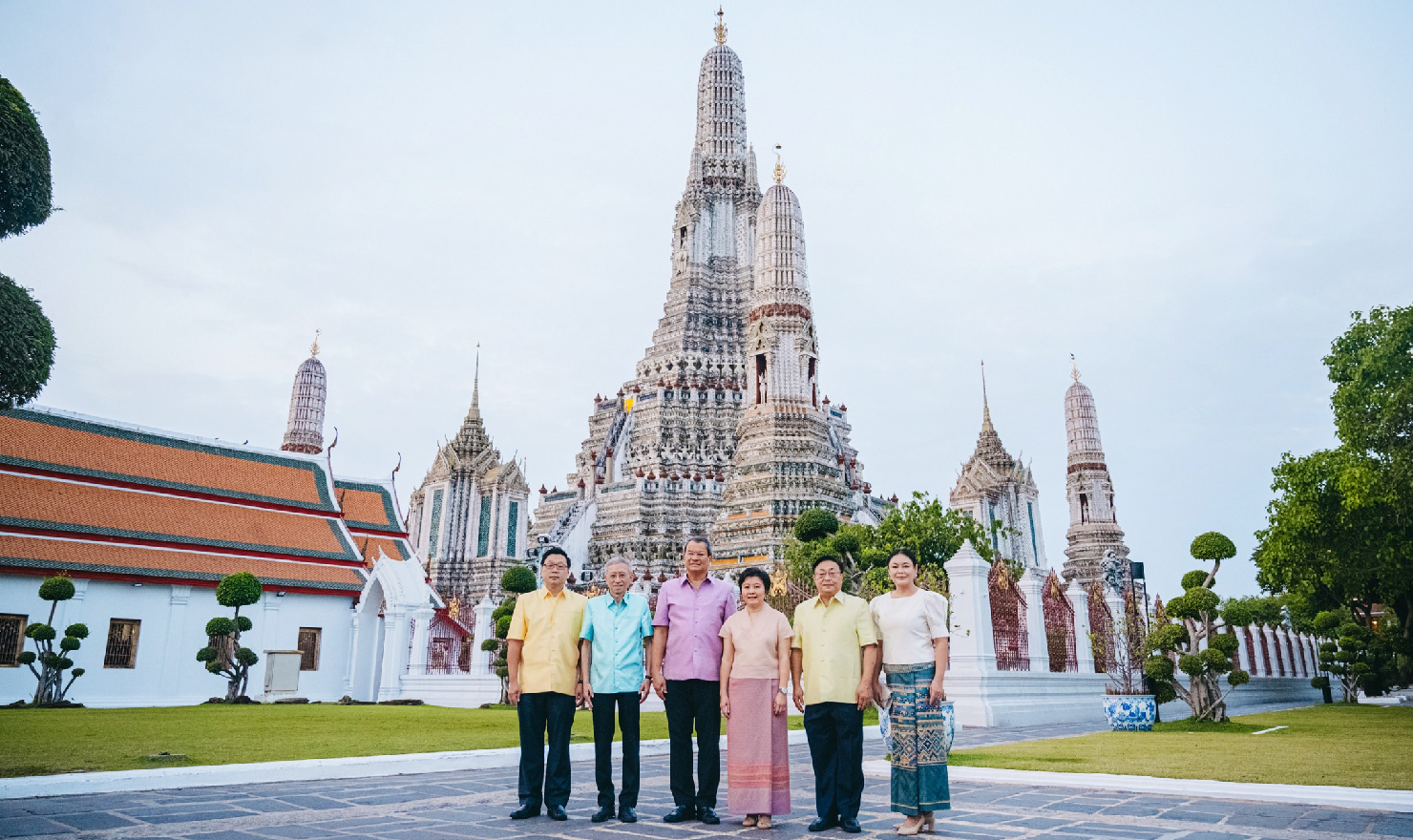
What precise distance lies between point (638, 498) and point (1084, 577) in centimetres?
1820

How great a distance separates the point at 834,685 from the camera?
16.1 feet

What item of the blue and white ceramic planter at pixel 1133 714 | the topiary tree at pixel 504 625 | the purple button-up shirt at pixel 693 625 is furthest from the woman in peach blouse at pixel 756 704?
the topiary tree at pixel 504 625

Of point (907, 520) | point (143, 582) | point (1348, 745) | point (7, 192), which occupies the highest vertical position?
point (7, 192)

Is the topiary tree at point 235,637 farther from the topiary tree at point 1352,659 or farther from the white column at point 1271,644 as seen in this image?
the white column at point 1271,644

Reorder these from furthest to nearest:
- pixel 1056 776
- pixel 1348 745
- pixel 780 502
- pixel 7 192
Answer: pixel 780 502
pixel 1348 745
pixel 7 192
pixel 1056 776

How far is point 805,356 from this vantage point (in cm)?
2862

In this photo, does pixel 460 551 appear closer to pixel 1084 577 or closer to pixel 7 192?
pixel 1084 577

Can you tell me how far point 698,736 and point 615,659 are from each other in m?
0.64

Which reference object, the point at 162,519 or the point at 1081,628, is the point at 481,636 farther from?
the point at 1081,628

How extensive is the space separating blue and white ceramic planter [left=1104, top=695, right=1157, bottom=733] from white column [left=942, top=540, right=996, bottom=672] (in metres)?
1.68

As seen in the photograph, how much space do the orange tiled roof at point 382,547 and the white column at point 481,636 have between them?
13.0 feet

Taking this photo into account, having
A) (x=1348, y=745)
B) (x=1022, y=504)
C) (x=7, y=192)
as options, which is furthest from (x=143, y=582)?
(x=1022, y=504)

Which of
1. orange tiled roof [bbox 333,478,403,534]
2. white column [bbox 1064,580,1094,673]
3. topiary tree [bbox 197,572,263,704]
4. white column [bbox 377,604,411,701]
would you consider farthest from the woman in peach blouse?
orange tiled roof [bbox 333,478,403,534]

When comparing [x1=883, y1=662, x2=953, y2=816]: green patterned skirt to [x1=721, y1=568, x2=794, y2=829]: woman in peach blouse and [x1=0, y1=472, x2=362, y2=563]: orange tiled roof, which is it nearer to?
[x1=721, y1=568, x2=794, y2=829]: woman in peach blouse
